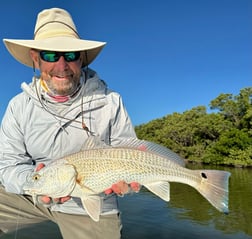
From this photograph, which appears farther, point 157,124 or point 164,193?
point 157,124

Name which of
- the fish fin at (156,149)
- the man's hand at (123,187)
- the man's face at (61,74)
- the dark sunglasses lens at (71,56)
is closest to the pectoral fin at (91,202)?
the man's hand at (123,187)

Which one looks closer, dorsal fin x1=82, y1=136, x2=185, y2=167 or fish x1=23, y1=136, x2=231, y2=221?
fish x1=23, y1=136, x2=231, y2=221

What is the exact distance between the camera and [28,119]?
326 centimetres

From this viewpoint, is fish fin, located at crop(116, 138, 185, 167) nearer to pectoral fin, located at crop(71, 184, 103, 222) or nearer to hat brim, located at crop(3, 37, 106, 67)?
pectoral fin, located at crop(71, 184, 103, 222)

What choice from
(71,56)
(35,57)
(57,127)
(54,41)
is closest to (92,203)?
(57,127)

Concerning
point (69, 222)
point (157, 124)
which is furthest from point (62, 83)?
point (157, 124)

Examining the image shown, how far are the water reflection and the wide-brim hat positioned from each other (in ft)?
22.3

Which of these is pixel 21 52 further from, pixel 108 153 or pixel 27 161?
pixel 108 153

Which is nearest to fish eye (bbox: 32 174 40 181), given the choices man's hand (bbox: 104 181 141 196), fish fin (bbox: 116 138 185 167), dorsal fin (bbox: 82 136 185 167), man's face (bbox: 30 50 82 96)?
dorsal fin (bbox: 82 136 185 167)

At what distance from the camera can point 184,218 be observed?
1266 centimetres

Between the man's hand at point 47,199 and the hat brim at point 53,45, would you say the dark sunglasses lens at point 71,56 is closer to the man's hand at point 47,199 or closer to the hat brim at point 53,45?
the hat brim at point 53,45

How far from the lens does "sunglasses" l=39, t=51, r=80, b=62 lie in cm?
308

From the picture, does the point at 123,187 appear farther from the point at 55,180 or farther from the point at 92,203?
the point at 55,180

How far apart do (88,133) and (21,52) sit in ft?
3.68
